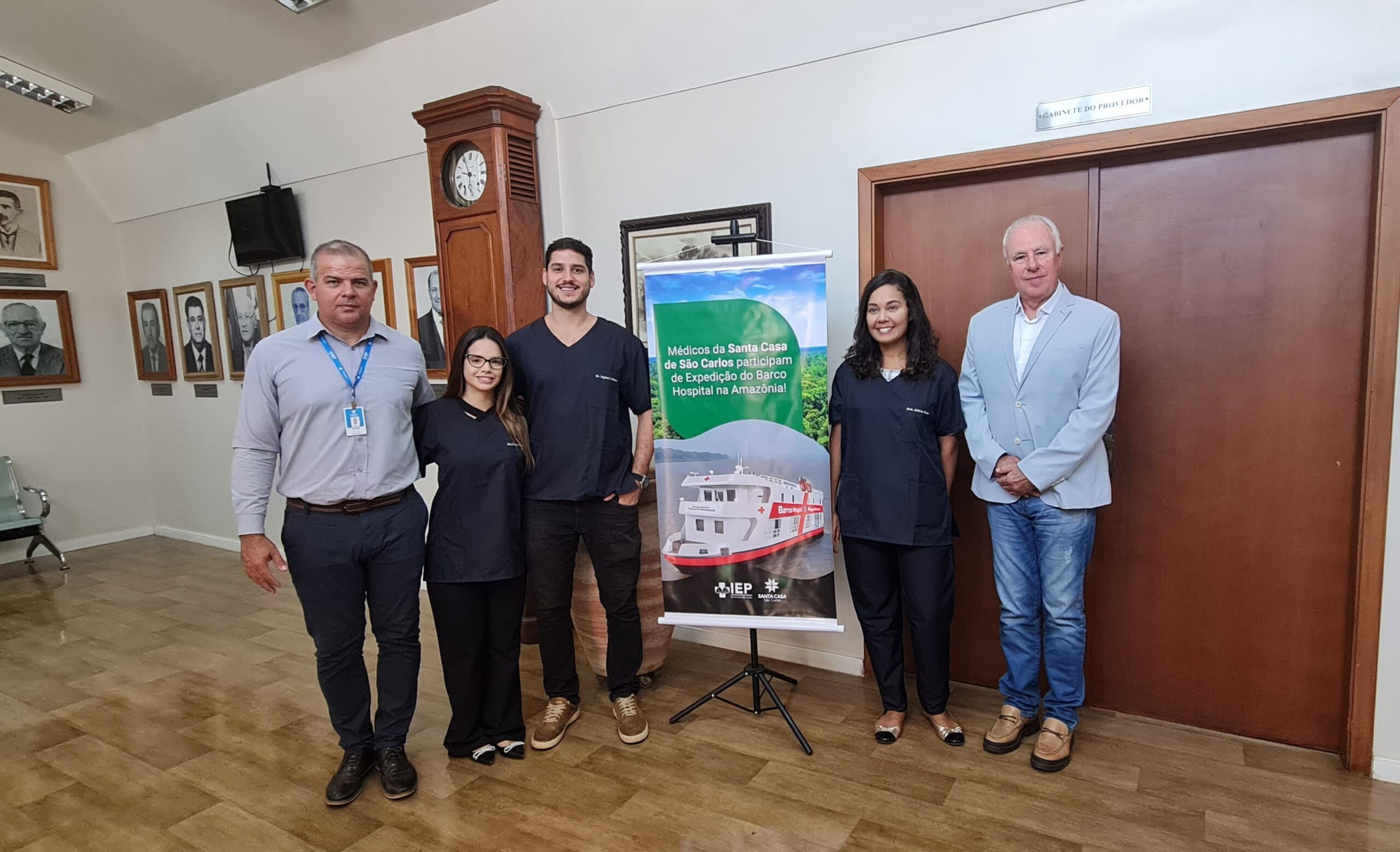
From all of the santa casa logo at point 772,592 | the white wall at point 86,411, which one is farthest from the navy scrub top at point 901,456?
the white wall at point 86,411

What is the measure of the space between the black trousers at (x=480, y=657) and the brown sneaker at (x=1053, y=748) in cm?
177

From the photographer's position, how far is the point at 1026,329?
2.55 metres

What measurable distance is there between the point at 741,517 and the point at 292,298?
3.94 metres

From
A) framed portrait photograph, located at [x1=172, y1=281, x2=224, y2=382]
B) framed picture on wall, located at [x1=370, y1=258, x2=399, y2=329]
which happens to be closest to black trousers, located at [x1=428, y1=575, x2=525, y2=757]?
framed picture on wall, located at [x1=370, y1=258, x2=399, y2=329]

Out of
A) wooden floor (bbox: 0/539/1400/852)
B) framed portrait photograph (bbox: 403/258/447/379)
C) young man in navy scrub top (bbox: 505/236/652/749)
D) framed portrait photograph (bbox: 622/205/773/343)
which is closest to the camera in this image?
wooden floor (bbox: 0/539/1400/852)

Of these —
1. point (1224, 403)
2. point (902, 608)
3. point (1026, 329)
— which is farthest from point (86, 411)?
point (1224, 403)

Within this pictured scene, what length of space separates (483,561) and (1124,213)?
2548 mm

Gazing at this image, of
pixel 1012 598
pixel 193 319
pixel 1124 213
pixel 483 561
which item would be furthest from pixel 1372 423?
pixel 193 319

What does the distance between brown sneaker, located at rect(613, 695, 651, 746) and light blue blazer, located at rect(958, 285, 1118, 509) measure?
4.90 ft

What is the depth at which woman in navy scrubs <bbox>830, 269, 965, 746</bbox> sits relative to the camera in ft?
8.45

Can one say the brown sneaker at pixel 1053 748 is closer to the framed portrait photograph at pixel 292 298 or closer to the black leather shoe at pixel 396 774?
the black leather shoe at pixel 396 774

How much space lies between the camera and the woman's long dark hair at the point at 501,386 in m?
2.59

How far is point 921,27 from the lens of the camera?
2.84 meters

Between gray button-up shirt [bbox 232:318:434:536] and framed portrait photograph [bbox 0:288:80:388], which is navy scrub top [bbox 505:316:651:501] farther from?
framed portrait photograph [bbox 0:288:80:388]
